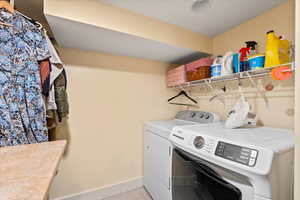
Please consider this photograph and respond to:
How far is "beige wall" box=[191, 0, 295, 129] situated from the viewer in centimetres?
112

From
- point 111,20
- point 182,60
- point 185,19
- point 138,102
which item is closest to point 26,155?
point 111,20

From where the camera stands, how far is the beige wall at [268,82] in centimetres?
112

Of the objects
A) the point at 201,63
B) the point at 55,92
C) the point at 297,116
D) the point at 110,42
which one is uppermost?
the point at 110,42

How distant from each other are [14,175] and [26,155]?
235 mm

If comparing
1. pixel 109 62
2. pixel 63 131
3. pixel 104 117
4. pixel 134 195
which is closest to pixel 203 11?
pixel 109 62

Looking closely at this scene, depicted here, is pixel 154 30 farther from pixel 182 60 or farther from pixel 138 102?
pixel 138 102

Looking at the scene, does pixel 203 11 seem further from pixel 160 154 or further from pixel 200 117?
pixel 160 154

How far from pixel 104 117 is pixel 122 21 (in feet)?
3.68

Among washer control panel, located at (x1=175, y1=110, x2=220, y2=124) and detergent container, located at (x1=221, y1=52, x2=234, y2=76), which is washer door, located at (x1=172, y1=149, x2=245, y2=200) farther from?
detergent container, located at (x1=221, y1=52, x2=234, y2=76)

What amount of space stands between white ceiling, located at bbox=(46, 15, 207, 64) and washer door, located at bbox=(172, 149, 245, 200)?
45.4 inches

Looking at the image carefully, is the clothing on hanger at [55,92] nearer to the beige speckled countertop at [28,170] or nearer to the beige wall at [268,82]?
the beige speckled countertop at [28,170]

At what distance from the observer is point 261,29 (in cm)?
133

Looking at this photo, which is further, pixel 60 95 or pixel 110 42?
pixel 110 42

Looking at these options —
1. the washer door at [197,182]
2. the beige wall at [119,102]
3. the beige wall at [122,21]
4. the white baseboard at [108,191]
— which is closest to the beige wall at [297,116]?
the washer door at [197,182]
